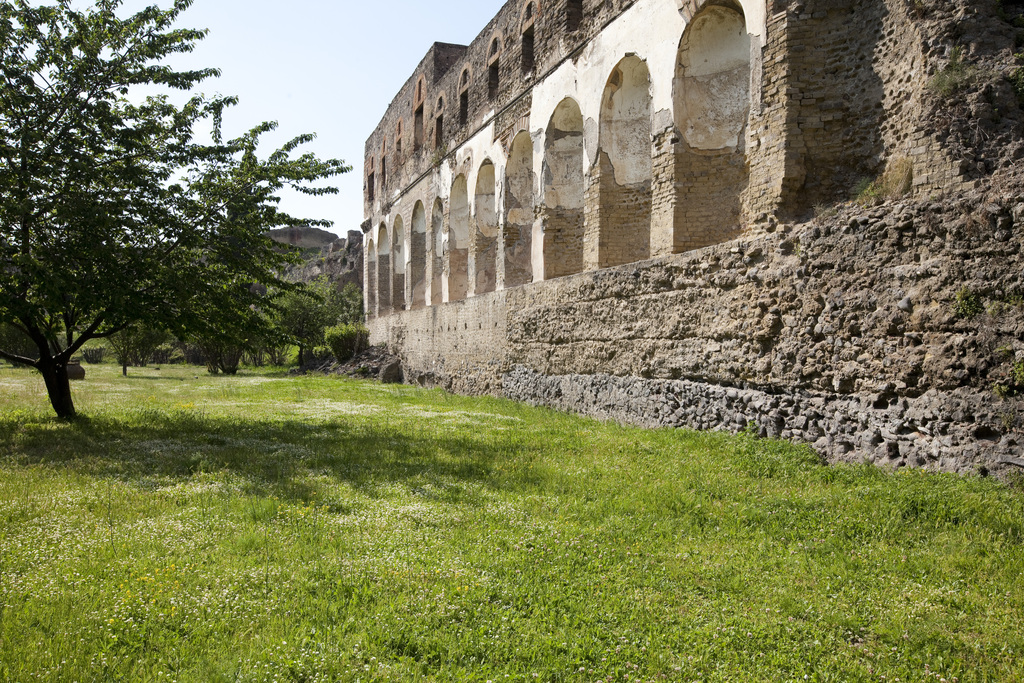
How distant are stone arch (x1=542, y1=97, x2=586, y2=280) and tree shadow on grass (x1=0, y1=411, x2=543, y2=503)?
17.7 feet

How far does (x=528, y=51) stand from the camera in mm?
14648

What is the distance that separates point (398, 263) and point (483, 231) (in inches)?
357

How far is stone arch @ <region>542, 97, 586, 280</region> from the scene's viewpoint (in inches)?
520

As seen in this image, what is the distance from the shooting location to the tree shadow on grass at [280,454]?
5957 millimetres

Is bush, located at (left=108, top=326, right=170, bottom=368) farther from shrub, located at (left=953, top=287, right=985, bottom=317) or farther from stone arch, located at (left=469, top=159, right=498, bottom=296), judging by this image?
shrub, located at (left=953, top=287, right=985, bottom=317)

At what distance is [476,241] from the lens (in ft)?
57.0

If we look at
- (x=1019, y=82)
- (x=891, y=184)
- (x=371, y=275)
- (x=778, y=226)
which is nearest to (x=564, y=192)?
(x=778, y=226)

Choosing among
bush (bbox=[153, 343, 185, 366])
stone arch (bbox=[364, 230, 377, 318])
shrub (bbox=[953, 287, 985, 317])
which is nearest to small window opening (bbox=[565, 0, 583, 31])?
shrub (bbox=[953, 287, 985, 317])

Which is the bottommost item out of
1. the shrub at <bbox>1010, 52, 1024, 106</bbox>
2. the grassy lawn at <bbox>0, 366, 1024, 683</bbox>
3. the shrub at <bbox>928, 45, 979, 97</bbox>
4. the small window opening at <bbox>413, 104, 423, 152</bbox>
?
the grassy lawn at <bbox>0, 366, 1024, 683</bbox>

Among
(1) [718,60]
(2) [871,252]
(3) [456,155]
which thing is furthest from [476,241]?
(2) [871,252]

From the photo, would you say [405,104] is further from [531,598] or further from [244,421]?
[531,598]

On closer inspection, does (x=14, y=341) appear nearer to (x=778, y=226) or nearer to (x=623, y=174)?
(x=623, y=174)

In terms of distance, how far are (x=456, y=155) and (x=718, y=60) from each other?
10380mm

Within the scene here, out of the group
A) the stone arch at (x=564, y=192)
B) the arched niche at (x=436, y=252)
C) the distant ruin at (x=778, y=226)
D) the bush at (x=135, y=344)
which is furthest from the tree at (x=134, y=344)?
the distant ruin at (x=778, y=226)
